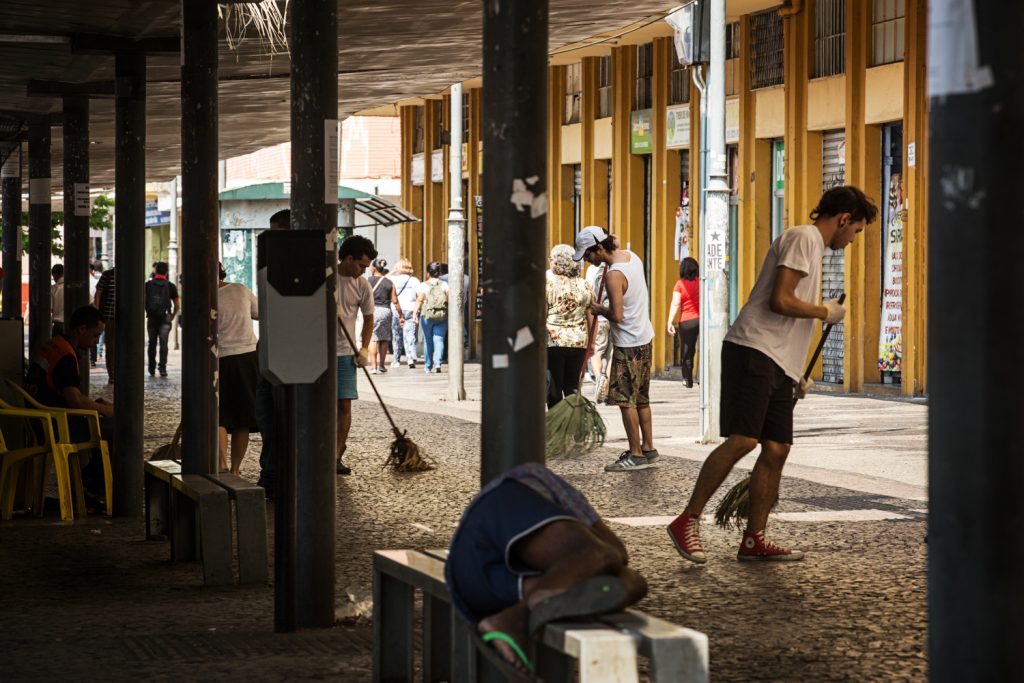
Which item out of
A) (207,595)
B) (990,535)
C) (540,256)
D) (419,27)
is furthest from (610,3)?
(990,535)

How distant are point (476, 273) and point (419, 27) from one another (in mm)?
21491

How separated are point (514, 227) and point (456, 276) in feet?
56.9

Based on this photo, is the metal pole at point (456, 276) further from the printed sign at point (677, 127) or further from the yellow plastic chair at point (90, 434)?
the yellow plastic chair at point (90, 434)

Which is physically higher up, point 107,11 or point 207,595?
point 107,11

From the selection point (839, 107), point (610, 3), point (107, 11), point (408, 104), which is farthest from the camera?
point (408, 104)

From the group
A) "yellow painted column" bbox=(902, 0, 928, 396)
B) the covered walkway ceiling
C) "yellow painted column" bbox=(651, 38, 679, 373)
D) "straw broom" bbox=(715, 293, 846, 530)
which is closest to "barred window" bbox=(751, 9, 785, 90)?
"yellow painted column" bbox=(651, 38, 679, 373)

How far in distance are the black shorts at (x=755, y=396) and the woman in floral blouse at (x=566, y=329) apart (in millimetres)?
6307

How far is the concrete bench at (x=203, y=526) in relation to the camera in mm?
8367

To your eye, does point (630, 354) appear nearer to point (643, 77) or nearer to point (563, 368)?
point (563, 368)

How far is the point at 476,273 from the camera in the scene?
117 ft

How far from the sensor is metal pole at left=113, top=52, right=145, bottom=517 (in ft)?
38.0

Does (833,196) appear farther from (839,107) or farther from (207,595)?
(839,107)

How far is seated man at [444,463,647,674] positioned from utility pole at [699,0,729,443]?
1068 cm

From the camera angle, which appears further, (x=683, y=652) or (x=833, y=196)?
(x=833, y=196)
